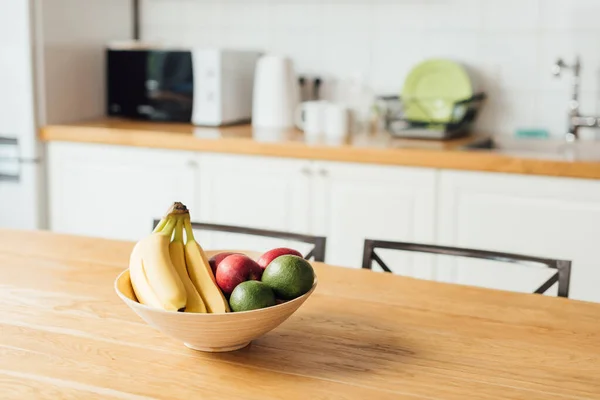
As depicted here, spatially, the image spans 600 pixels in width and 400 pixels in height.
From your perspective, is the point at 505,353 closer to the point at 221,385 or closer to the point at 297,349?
the point at 297,349

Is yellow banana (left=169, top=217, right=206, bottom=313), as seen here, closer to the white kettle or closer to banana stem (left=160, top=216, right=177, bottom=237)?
banana stem (left=160, top=216, right=177, bottom=237)

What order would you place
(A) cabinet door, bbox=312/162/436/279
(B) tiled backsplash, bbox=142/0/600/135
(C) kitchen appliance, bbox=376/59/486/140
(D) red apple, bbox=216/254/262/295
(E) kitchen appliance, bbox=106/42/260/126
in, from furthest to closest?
(E) kitchen appliance, bbox=106/42/260/126 < (B) tiled backsplash, bbox=142/0/600/135 < (C) kitchen appliance, bbox=376/59/486/140 < (A) cabinet door, bbox=312/162/436/279 < (D) red apple, bbox=216/254/262/295

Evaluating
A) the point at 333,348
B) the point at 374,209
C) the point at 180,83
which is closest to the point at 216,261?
the point at 333,348

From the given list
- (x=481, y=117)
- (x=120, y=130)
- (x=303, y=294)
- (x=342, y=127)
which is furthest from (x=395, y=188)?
(x=303, y=294)

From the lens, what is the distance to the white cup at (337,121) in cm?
295

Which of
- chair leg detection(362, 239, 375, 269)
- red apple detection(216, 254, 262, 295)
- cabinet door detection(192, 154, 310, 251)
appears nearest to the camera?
red apple detection(216, 254, 262, 295)

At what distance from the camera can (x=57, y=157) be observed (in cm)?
311

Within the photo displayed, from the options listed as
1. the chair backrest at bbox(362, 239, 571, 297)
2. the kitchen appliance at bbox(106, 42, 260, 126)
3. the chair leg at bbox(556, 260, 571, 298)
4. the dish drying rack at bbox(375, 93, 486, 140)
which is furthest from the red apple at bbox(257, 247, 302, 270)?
the kitchen appliance at bbox(106, 42, 260, 126)

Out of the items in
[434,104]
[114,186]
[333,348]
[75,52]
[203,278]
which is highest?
[75,52]

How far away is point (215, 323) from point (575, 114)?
7.27ft

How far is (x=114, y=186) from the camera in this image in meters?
3.05

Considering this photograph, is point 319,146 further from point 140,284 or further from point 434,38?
point 140,284

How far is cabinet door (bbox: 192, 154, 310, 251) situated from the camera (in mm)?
2787

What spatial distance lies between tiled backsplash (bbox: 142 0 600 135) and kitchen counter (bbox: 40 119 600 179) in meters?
0.33
